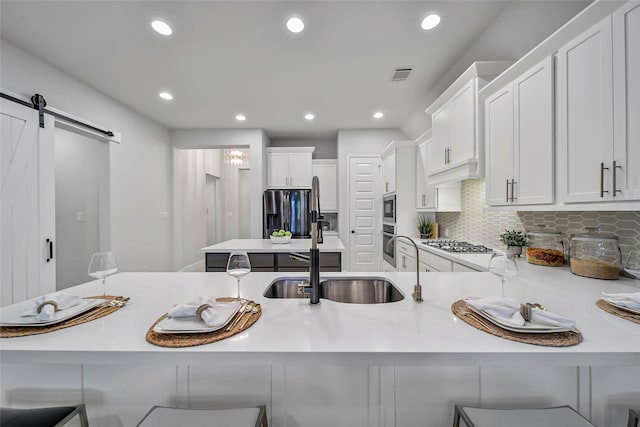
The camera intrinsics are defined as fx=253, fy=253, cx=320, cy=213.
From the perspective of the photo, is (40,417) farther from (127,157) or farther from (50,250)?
(127,157)

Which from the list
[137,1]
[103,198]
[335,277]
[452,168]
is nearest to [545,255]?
[452,168]

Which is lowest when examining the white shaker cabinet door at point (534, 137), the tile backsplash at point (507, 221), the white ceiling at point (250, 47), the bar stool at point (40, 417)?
the bar stool at point (40, 417)

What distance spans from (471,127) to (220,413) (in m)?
2.55

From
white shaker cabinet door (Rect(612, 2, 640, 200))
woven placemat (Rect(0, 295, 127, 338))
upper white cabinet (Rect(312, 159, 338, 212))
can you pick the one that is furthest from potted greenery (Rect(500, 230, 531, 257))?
upper white cabinet (Rect(312, 159, 338, 212))

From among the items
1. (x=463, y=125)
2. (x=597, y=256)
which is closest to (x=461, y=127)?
(x=463, y=125)

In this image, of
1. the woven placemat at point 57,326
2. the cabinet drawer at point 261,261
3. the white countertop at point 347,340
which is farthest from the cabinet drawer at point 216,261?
the woven placemat at point 57,326

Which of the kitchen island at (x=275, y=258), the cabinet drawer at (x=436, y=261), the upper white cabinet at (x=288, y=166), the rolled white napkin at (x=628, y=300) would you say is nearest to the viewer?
the rolled white napkin at (x=628, y=300)

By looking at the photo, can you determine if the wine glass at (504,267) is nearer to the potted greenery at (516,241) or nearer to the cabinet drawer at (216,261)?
the potted greenery at (516,241)

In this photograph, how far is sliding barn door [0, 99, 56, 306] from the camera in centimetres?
209

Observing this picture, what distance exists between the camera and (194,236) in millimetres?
5371

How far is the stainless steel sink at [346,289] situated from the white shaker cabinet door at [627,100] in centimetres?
117

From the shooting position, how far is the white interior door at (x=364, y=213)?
4.60m

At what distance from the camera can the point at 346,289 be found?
147cm

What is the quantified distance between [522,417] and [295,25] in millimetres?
2595
